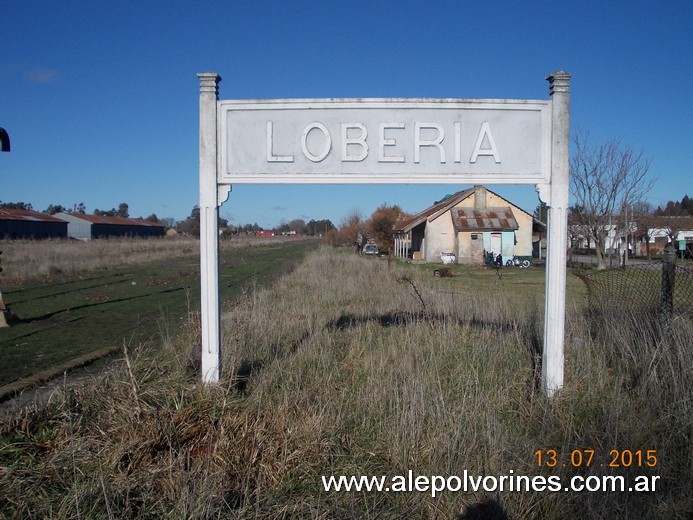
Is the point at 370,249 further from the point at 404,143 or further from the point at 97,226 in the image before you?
the point at 97,226

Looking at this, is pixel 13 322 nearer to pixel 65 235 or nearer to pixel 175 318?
pixel 175 318

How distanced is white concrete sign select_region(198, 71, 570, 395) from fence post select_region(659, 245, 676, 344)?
4.22ft

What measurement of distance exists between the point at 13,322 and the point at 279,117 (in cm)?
875

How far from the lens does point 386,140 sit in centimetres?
505

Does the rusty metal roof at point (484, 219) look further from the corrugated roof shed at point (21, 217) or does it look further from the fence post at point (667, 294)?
the corrugated roof shed at point (21, 217)

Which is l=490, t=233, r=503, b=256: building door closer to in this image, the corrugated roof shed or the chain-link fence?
the chain-link fence

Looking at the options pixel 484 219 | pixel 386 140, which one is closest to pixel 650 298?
pixel 386 140

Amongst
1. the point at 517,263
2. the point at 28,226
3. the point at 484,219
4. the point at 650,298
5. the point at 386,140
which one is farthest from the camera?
the point at 28,226

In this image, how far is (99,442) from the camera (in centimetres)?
363

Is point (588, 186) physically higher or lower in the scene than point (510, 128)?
higher

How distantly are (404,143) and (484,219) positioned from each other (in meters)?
35.3

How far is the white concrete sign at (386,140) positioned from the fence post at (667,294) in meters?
1.93

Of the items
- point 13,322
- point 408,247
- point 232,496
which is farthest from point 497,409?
point 408,247

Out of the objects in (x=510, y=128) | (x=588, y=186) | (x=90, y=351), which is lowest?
(x=90, y=351)
